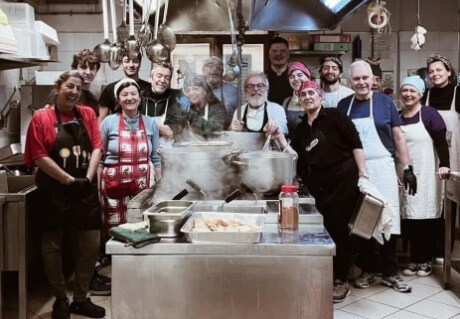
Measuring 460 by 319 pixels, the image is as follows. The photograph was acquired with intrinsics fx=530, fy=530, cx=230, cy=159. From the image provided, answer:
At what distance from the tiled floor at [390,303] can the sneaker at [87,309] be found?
0.04 meters

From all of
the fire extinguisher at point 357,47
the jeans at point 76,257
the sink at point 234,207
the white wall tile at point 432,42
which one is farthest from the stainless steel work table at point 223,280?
the white wall tile at point 432,42

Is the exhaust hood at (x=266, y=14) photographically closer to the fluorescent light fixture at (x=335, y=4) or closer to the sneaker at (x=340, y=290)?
the fluorescent light fixture at (x=335, y=4)

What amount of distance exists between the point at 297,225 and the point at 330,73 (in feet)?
6.44

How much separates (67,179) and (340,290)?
1827mm

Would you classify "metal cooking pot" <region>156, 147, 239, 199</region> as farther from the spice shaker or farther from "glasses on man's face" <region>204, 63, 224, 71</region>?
"glasses on man's face" <region>204, 63, 224, 71</region>

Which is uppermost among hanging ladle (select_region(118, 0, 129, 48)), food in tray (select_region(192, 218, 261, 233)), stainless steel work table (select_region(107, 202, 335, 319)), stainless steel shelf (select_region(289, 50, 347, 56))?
stainless steel shelf (select_region(289, 50, 347, 56))

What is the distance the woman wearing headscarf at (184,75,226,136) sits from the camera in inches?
145

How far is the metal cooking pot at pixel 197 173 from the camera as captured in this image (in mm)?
2297

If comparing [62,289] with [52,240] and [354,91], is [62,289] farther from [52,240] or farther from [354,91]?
[354,91]

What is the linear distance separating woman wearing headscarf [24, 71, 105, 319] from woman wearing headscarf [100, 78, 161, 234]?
26 cm

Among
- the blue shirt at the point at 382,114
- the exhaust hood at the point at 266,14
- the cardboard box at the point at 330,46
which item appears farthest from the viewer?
the cardboard box at the point at 330,46

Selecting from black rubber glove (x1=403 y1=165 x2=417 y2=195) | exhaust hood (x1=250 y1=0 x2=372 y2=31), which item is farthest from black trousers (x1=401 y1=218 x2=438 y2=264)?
exhaust hood (x1=250 y1=0 x2=372 y2=31)

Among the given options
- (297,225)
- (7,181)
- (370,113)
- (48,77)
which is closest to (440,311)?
(370,113)

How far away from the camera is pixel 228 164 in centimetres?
233
